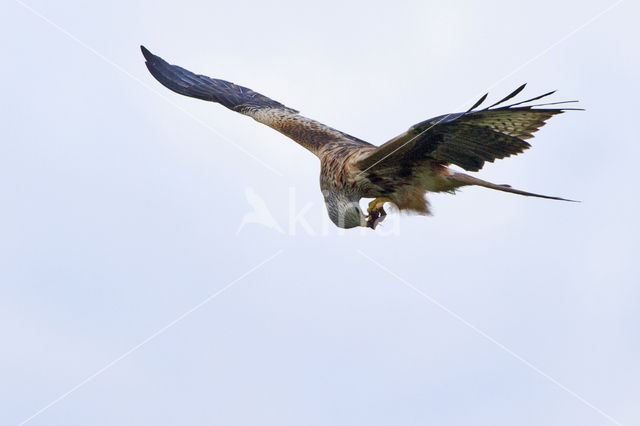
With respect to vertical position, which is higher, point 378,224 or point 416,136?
point 416,136

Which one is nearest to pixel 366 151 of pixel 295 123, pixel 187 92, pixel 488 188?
pixel 488 188

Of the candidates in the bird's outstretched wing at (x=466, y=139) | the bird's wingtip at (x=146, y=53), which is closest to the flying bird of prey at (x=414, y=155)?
the bird's outstretched wing at (x=466, y=139)

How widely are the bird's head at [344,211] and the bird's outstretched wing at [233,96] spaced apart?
5.58 ft

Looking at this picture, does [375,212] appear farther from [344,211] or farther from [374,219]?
[344,211]

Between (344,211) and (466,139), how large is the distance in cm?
156

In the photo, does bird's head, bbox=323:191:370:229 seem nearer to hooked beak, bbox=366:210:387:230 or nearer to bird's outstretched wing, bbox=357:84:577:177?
hooked beak, bbox=366:210:387:230

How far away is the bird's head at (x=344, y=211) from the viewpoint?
8.09 meters

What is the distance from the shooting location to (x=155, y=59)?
11359 mm

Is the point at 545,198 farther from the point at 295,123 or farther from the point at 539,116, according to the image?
the point at 295,123

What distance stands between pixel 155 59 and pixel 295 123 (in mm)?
2498

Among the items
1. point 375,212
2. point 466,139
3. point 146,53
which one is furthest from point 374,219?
point 146,53

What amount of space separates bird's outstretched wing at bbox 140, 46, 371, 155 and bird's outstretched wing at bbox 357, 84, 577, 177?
245cm

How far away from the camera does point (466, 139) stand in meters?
7.11

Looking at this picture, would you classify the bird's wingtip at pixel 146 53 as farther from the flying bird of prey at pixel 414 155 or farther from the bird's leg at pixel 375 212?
the bird's leg at pixel 375 212
